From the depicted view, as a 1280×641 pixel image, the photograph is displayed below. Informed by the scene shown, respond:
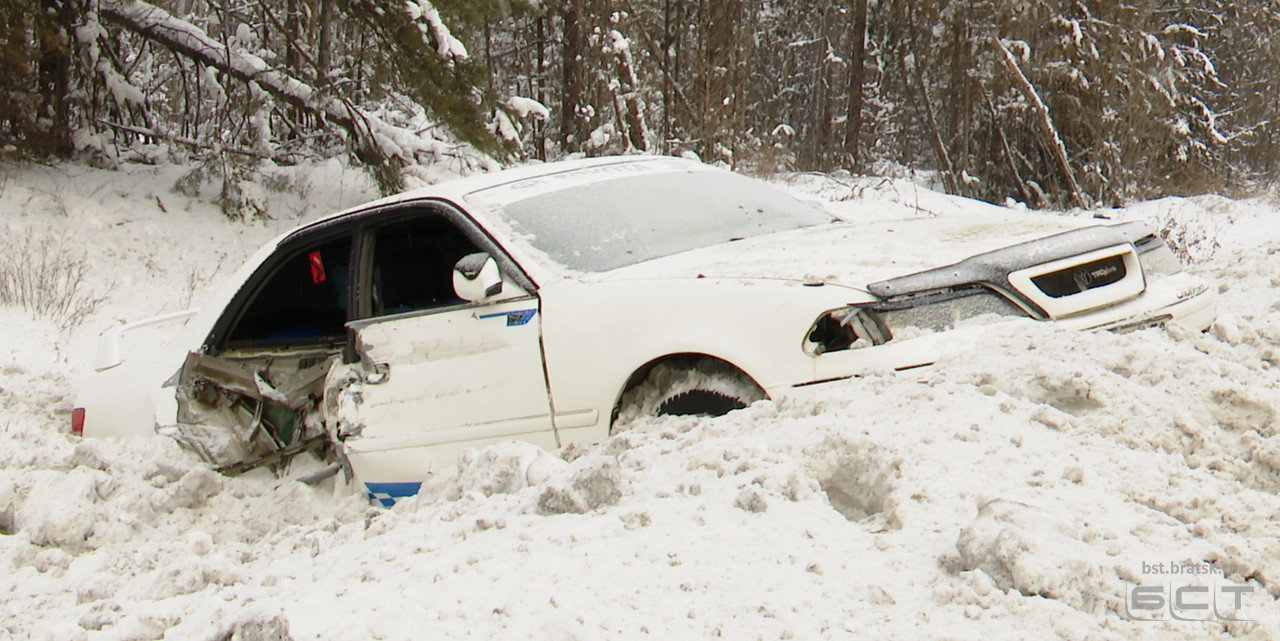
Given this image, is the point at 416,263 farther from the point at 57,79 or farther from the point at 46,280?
the point at 57,79

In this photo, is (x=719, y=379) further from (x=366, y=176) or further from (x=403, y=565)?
(x=366, y=176)

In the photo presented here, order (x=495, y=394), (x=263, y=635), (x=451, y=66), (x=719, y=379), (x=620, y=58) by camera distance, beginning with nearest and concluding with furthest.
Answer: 1. (x=263, y=635)
2. (x=719, y=379)
3. (x=495, y=394)
4. (x=451, y=66)
5. (x=620, y=58)

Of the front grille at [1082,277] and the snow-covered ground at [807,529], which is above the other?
the front grille at [1082,277]

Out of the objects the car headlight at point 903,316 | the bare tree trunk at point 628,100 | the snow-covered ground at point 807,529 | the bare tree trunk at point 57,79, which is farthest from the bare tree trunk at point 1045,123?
the car headlight at point 903,316

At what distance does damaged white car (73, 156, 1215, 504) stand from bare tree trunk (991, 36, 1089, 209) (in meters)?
10.00

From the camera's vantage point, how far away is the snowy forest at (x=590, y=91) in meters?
9.96

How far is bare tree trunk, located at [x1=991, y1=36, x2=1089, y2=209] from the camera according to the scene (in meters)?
14.0

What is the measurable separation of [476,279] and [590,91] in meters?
10.7

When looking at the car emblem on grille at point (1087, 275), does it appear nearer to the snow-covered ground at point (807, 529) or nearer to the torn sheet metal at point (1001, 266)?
the torn sheet metal at point (1001, 266)

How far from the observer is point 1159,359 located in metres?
3.52

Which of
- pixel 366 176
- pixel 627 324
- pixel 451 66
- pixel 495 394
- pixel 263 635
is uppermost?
pixel 451 66

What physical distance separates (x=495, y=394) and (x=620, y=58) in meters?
10.8

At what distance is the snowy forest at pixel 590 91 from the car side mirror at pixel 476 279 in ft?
19.1

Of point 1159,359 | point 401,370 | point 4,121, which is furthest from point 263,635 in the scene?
point 4,121
